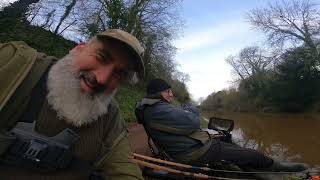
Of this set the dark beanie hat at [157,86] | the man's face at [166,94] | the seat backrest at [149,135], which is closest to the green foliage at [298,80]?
the man's face at [166,94]

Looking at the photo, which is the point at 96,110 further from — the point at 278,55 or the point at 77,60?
the point at 278,55

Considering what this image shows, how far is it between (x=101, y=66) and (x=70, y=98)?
265mm

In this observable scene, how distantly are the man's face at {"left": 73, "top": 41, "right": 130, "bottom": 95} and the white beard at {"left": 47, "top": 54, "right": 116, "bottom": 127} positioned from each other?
0.13 feet

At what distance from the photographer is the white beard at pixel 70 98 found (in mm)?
2590

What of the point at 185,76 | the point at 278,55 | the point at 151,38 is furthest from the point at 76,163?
the point at 185,76

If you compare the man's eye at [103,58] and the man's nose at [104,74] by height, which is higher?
the man's eye at [103,58]

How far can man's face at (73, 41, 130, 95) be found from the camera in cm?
260

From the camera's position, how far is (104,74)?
8.53ft

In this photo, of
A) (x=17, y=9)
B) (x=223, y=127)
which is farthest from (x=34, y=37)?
(x=223, y=127)

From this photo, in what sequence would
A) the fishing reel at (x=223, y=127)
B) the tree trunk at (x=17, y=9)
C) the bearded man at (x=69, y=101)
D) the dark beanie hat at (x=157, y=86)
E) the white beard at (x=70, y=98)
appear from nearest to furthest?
the bearded man at (x=69, y=101) → the white beard at (x=70, y=98) → the dark beanie hat at (x=157, y=86) → the fishing reel at (x=223, y=127) → the tree trunk at (x=17, y=9)

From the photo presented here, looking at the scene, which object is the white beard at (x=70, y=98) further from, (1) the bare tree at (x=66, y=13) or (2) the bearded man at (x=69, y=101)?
(1) the bare tree at (x=66, y=13)

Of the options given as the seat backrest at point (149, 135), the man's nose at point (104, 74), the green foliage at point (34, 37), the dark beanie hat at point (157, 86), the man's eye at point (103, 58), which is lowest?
the seat backrest at point (149, 135)

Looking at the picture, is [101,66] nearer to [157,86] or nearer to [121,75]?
[121,75]

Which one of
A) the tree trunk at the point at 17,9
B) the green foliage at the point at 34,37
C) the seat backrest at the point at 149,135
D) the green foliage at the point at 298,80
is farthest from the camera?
the green foliage at the point at 298,80
